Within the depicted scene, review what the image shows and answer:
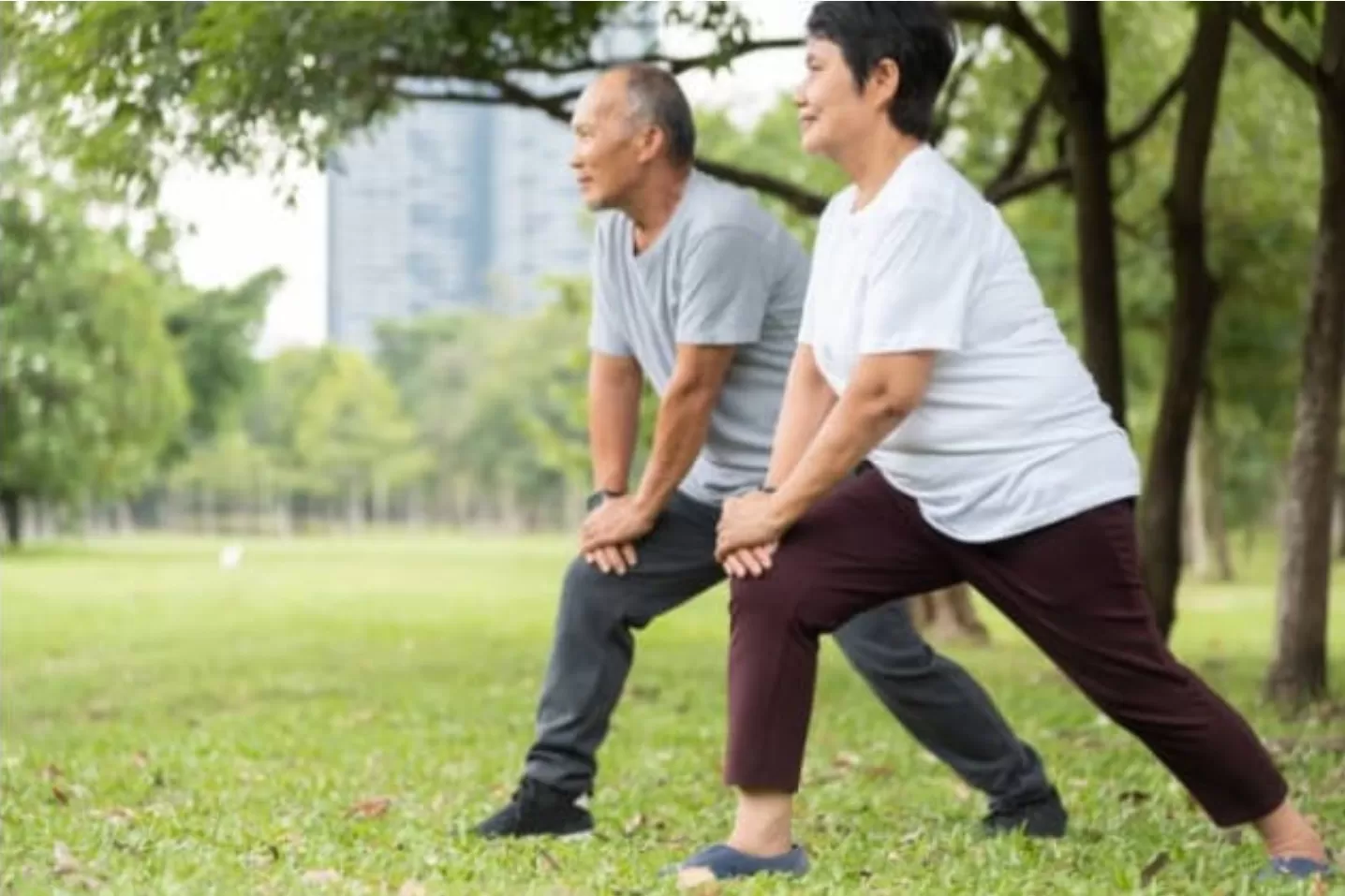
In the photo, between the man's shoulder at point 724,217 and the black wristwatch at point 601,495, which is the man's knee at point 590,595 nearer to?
the black wristwatch at point 601,495

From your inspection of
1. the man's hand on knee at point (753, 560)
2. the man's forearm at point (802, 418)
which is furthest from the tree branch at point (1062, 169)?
the man's hand on knee at point (753, 560)

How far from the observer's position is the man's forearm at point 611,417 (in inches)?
271

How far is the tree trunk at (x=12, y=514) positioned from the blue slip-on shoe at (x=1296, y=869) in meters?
56.3

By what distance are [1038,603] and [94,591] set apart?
32037 millimetres

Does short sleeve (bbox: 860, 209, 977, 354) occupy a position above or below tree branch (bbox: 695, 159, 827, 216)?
below

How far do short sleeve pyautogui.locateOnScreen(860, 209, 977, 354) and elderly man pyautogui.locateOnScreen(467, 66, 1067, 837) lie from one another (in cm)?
106

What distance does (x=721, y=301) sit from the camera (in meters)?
6.51

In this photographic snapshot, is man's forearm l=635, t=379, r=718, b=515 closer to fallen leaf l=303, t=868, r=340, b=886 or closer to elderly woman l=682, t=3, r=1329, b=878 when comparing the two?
elderly woman l=682, t=3, r=1329, b=878

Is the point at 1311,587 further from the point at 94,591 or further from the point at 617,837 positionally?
the point at 94,591

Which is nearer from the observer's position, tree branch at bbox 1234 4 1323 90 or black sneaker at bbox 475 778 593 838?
black sneaker at bbox 475 778 593 838

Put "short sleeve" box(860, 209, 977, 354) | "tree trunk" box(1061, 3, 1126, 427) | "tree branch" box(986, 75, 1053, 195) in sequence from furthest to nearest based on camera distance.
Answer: "tree branch" box(986, 75, 1053, 195) < "tree trunk" box(1061, 3, 1126, 427) < "short sleeve" box(860, 209, 977, 354)

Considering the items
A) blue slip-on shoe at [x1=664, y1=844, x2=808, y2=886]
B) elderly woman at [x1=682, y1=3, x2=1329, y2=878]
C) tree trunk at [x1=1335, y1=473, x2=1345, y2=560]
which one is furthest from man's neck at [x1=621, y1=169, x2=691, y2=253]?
tree trunk at [x1=1335, y1=473, x2=1345, y2=560]

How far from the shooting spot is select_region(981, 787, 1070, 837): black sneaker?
6926 mm

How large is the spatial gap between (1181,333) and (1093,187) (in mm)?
1056
